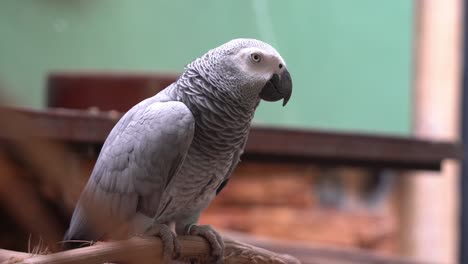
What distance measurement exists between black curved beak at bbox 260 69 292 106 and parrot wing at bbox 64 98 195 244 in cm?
14

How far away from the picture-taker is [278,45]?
205cm

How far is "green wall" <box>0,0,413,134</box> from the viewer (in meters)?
1.97

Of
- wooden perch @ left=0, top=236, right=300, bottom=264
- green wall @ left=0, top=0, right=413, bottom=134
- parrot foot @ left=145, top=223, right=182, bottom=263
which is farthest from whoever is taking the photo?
green wall @ left=0, top=0, right=413, bottom=134

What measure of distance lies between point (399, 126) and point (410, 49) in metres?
0.37

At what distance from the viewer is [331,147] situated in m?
2.09

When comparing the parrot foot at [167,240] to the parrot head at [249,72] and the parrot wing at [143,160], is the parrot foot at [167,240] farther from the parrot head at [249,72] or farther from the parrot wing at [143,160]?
the parrot head at [249,72]

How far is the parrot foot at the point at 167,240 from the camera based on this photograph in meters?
0.94

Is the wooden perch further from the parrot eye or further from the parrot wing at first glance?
the parrot eye

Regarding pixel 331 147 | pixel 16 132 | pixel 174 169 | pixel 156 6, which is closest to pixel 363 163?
pixel 331 147

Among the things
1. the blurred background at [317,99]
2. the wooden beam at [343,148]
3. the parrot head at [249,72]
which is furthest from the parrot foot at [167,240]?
the wooden beam at [343,148]

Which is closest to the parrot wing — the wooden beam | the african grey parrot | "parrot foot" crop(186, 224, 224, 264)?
the african grey parrot

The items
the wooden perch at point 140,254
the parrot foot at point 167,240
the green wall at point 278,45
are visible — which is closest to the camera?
the wooden perch at point 140,254

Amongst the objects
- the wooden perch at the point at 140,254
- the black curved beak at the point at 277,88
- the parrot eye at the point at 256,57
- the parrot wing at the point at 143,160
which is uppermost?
the parrot eye at the point at 256,57

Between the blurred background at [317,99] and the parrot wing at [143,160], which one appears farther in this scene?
the blurred background at [317,99]
